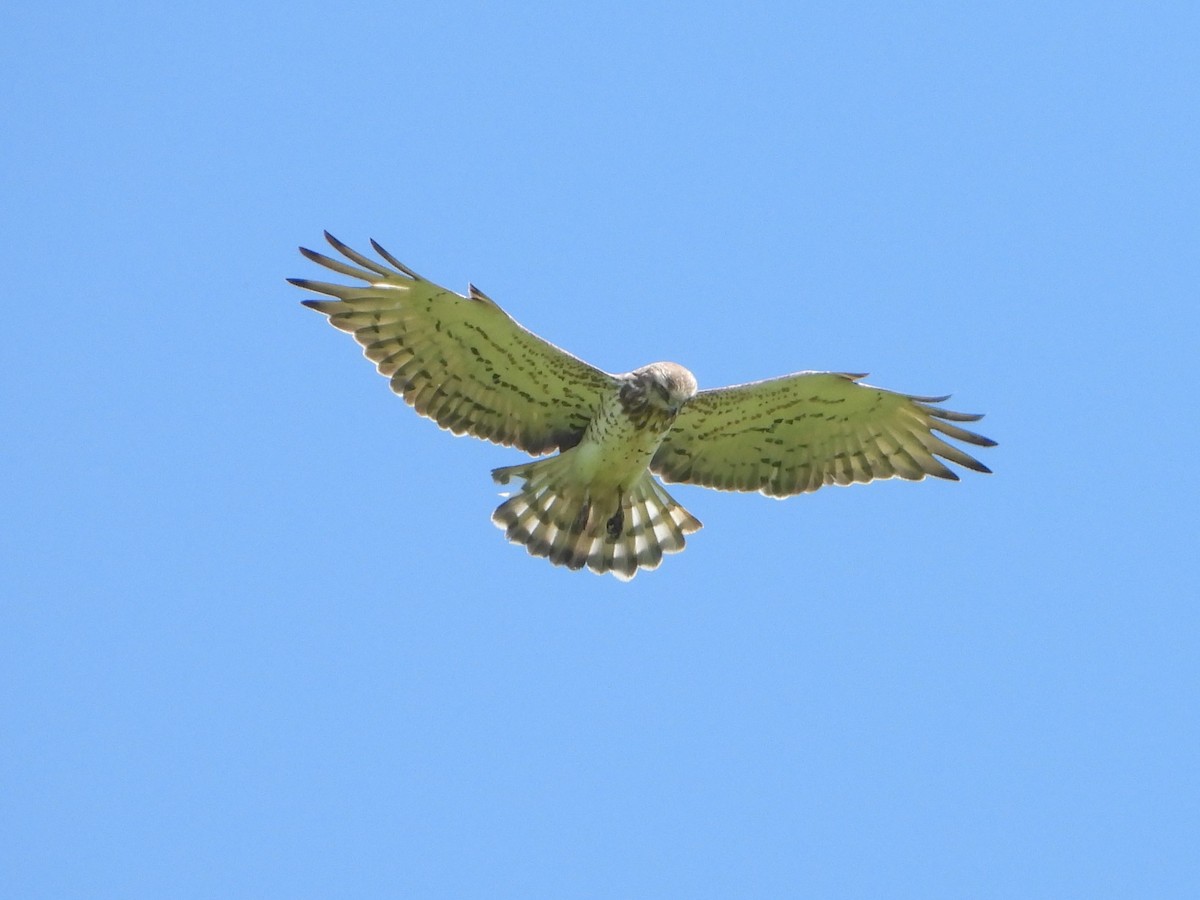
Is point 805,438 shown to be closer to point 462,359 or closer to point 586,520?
point 586,520

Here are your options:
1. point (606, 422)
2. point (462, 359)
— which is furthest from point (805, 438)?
point (462, 359)

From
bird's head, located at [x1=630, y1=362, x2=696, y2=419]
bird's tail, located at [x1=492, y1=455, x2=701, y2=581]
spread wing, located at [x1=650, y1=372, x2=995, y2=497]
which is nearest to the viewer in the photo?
bird's head, located at [x1=630, y1=362, x2=696, y2=419]

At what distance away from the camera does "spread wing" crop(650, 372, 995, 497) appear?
40.5 feet

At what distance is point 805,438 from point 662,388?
1.63 metres

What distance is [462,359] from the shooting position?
1221 cm

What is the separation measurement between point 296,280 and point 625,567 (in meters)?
3.14

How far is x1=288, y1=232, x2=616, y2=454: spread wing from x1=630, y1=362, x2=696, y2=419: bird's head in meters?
0.33

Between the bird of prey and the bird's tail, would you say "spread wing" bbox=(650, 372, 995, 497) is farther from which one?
the bird's tail

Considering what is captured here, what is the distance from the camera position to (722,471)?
12953 mm

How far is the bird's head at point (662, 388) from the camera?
38.1 ft

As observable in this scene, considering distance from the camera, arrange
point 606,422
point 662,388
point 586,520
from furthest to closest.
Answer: point 586,520 < point 606,422 < point 662,388

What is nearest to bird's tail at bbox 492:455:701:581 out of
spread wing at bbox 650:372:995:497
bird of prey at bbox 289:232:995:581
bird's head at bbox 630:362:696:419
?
bird of prey at bbox 289:232:995:581

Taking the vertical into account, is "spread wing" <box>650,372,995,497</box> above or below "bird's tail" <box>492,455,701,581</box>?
above

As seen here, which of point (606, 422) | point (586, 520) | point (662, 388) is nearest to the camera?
point (662, 388)
